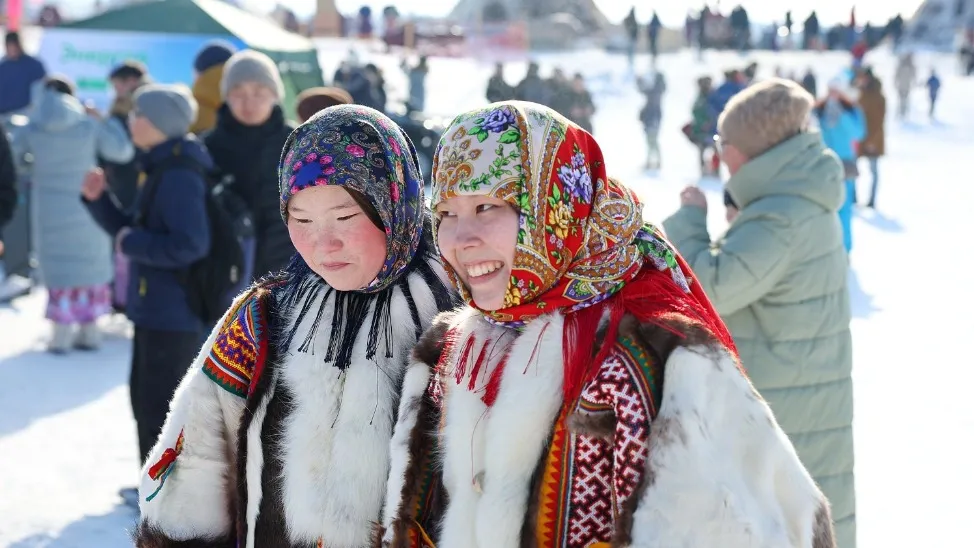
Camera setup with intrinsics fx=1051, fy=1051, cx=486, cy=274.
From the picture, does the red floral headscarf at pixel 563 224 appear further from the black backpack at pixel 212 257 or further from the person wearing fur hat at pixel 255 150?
the person wearing fur hat at pixel 255 150

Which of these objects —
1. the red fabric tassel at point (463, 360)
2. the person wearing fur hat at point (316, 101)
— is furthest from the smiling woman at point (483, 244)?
the person wearing fur hat at point (316, 101)

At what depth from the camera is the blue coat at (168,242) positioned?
13.7ft

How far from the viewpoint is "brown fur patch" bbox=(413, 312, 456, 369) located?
205 centimetres

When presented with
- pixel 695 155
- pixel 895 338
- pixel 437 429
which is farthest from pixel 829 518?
pixel 695 155

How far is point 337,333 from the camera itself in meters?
2.21

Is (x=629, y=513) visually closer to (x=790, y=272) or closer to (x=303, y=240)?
(x=303, y=240)

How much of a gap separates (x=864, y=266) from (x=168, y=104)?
8.10 meters

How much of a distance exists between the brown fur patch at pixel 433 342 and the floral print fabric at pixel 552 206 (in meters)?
0.24

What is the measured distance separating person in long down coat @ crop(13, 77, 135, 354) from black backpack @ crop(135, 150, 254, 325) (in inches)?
119

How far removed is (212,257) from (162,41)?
948 cm

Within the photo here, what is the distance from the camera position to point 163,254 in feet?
13.7

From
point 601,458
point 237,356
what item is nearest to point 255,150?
point 237,356

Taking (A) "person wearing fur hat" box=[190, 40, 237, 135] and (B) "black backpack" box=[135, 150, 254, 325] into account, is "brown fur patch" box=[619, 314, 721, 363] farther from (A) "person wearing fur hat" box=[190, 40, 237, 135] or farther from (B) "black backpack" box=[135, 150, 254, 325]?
(A) "person wearing fur hat" box=[190, 40, 237, 135]

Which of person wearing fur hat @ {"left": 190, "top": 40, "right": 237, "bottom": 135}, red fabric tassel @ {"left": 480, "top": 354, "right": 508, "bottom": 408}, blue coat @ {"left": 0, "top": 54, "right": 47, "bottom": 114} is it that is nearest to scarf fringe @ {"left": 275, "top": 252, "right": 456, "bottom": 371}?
red fabric tassel @ {"left": 480, "top": 354, "right": 508, "bottom": 408}
